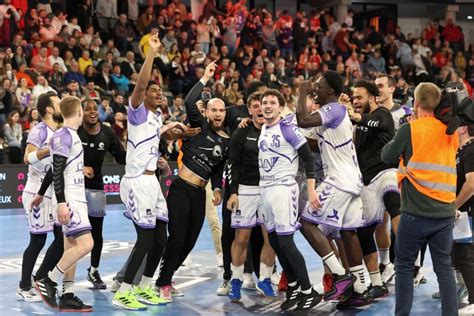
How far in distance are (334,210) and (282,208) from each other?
524mm

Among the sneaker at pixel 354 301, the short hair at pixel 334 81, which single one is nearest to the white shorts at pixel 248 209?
the sneaker at pixel 354 301

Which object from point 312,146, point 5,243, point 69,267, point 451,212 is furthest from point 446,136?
point 5,243

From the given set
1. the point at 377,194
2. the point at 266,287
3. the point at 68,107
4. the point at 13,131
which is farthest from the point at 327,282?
the point at 13,131

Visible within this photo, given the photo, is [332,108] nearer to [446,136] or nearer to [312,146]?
[312,146]

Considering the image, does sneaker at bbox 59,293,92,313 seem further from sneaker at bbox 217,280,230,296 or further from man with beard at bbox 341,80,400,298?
man with beard at bbox 341,80,400,298

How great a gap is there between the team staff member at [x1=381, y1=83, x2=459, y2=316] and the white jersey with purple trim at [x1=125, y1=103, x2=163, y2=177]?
99.2 inches

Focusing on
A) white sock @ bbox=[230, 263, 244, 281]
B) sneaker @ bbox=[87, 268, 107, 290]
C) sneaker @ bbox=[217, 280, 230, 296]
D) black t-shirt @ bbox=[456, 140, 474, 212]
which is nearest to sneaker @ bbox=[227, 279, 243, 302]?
white sock @ bbox=[230, 263, 244, 281]

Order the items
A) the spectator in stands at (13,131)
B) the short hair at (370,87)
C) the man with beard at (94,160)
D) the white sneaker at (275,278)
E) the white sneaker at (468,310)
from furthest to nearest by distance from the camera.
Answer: the spectator in stands at (13,131) < the white sneaker at (275,278) < the man with beard at (94,160) < the short hair at (370,87) < the white sneaker at (468,310)

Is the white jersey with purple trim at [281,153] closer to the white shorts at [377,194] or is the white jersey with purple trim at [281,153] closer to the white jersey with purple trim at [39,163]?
the white shorts at [377,194]

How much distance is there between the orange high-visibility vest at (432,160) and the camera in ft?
21.5

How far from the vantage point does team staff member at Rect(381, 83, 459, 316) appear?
6531 millimetres

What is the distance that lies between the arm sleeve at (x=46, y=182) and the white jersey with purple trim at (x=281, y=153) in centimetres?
206

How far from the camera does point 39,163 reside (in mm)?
8383

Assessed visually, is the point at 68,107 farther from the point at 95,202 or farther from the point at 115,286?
the point at 115,286
